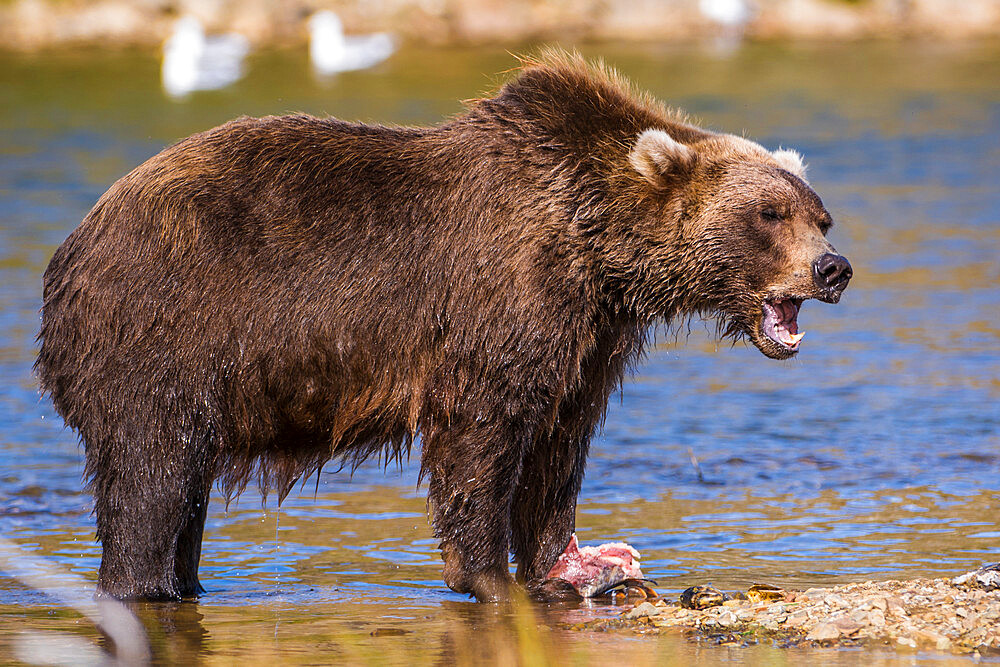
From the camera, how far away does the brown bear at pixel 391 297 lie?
22.3ft

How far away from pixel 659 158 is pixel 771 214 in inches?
21.8

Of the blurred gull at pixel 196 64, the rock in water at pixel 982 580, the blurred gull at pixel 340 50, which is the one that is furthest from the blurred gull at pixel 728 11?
the rock in water at pixel 982 580

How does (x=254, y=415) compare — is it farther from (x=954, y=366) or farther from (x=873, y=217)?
(x=873, y=217)

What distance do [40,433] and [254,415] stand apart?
392cm

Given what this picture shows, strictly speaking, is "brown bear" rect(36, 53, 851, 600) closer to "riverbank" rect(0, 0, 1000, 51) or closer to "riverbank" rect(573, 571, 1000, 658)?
"riverbank" rect(573, 571, 1000, 658)

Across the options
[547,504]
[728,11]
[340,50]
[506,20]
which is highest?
[506,20]

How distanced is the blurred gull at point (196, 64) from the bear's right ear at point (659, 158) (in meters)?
25.6

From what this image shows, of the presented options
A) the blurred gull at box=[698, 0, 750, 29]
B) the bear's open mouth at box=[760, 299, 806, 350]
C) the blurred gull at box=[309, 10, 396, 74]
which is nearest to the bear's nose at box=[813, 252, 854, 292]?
the bear's open mouth at box=[760, 299, 806, 350]

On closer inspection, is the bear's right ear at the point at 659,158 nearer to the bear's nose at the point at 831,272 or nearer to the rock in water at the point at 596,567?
the bear's nose at the point at 831,272

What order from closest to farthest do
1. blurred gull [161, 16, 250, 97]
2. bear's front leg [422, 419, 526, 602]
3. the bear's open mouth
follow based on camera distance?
bear's front leg [422, 419, 526, 602]
the bear's open mouth
blurred gull [161, 16, 250, 97]

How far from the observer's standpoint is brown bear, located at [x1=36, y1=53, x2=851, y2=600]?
22.3 feet

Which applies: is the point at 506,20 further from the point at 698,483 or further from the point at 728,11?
the point at 698,483

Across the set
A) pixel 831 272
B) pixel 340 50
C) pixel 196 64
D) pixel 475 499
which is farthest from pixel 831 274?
pixel 340 50

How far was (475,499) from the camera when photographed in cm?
688
